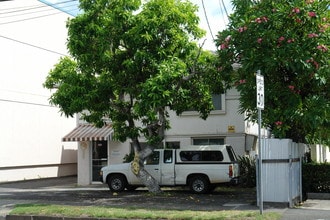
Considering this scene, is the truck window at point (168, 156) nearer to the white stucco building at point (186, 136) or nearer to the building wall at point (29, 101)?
the white stucco building at point (186, 136)

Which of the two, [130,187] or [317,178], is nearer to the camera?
[317,178]

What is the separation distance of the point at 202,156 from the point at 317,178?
4.24 m

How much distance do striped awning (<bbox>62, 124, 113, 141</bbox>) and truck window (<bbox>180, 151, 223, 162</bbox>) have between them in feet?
19.1

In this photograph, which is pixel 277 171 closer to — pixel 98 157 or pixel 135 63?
pixel 135 63

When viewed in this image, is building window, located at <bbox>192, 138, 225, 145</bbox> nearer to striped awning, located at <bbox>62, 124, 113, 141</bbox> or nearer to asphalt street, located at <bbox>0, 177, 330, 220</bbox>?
asphalt street, located at <bbox>0, 177, 330, 220</bbox>

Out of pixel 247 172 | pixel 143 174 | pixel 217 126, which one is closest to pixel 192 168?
pixel 143 174

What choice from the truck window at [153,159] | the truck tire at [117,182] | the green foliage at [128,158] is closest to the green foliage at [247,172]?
the truck window at [153,159]

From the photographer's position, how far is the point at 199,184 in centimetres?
1780

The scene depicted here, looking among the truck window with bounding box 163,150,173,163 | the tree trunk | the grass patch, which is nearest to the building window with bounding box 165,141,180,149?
the truck window with bounding box 163,150,173,163

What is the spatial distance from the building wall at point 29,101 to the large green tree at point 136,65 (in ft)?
32.4

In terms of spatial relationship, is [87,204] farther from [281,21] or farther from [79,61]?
[281,21]

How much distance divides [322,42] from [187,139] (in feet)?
34.6

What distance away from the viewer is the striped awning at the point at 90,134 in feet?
75.0

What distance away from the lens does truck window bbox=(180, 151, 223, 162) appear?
17778 millimetres
